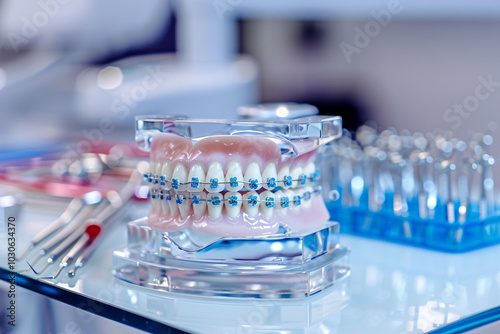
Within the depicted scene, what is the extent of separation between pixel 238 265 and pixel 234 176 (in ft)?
0.31

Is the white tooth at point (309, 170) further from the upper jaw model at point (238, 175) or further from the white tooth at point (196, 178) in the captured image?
the white tooth at point (196, 178)

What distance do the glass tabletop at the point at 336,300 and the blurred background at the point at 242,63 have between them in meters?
1.22

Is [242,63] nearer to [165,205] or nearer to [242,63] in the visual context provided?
[242,63]

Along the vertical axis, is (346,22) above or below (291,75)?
above

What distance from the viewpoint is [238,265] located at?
0.65 metres

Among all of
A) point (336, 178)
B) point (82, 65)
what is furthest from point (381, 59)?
point (336, 178)

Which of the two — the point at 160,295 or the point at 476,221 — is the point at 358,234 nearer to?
the point at 476,221

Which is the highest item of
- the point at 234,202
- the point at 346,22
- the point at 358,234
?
the point at 346,22

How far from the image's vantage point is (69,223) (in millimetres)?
853

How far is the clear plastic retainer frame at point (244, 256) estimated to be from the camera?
2.08 feet

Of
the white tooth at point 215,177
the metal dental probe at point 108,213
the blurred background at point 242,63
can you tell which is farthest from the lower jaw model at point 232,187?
the blurred background at point 242,63

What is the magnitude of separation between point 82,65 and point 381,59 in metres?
1.39

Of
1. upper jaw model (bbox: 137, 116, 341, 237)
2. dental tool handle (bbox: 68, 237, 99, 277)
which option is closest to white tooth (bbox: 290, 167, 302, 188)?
upper jaw model (bbox: 137, 116, 341, 237)

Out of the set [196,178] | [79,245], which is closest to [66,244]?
[79,245]
